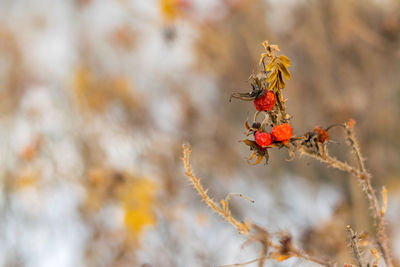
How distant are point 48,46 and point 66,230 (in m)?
1.80

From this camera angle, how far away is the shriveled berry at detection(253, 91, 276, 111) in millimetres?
408

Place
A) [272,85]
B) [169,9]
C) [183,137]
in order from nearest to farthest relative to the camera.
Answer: [272,85] < [169,9] < [183,137]

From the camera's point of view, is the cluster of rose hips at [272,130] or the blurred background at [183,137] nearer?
the cluster of rose hips at [272,130]

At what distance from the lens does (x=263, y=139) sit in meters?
0.43

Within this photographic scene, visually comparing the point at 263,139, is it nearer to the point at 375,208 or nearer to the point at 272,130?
the point at 272,130

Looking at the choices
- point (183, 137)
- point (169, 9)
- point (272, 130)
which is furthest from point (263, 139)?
point (183, 137)

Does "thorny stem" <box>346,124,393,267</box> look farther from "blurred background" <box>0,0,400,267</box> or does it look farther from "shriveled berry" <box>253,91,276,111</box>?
"blurred background" <box>0,0,400,267</box>

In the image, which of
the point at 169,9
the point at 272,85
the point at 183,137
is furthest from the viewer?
the point at 183,137

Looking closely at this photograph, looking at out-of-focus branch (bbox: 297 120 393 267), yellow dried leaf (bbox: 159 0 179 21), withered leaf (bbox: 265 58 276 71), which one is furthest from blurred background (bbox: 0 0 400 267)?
withered leaf (bbox: 265 58 276 71)

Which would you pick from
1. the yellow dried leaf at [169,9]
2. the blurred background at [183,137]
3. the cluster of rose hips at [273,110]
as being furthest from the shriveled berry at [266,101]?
the yellow dried leaf at [169,9]

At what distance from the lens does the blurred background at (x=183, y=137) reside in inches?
62.4

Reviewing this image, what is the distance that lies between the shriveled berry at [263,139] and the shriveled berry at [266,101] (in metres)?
0.03

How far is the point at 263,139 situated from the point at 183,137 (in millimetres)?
1580

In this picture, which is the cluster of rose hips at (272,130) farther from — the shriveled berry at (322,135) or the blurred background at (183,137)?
the blurred background at (183,137)
